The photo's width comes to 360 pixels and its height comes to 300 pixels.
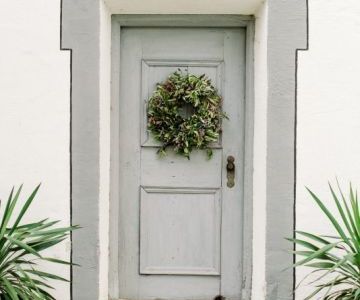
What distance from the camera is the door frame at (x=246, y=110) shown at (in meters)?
4.36

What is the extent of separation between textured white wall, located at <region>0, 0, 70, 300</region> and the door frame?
0.38m

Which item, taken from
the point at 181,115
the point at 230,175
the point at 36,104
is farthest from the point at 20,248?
the point at 230,175

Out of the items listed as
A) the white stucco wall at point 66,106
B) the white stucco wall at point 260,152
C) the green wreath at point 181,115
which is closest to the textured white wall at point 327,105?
the white stucco wall at point 66,106

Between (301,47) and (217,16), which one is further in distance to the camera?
(217,16)

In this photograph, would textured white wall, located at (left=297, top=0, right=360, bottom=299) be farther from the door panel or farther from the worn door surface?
the door panel

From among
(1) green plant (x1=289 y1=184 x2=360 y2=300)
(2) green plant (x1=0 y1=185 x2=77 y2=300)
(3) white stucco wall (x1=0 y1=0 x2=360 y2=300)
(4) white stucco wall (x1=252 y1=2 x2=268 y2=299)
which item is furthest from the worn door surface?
(2) green plant (x1=0 y1=185 x2=77 y2=300)

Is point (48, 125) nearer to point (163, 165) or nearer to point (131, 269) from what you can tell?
point (163, 165)

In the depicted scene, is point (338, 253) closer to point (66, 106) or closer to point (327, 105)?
point (327, 105)

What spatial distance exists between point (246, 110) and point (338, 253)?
3.55 feet

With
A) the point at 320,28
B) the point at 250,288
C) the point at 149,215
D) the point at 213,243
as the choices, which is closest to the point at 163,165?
the point at 149,215

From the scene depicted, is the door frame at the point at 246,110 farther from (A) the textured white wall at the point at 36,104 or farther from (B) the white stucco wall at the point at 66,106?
(A) the textured white wall at the point at 36,104

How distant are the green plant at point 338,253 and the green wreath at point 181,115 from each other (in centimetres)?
→ 84

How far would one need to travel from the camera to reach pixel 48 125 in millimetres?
4102

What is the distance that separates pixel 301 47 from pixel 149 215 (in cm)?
146
